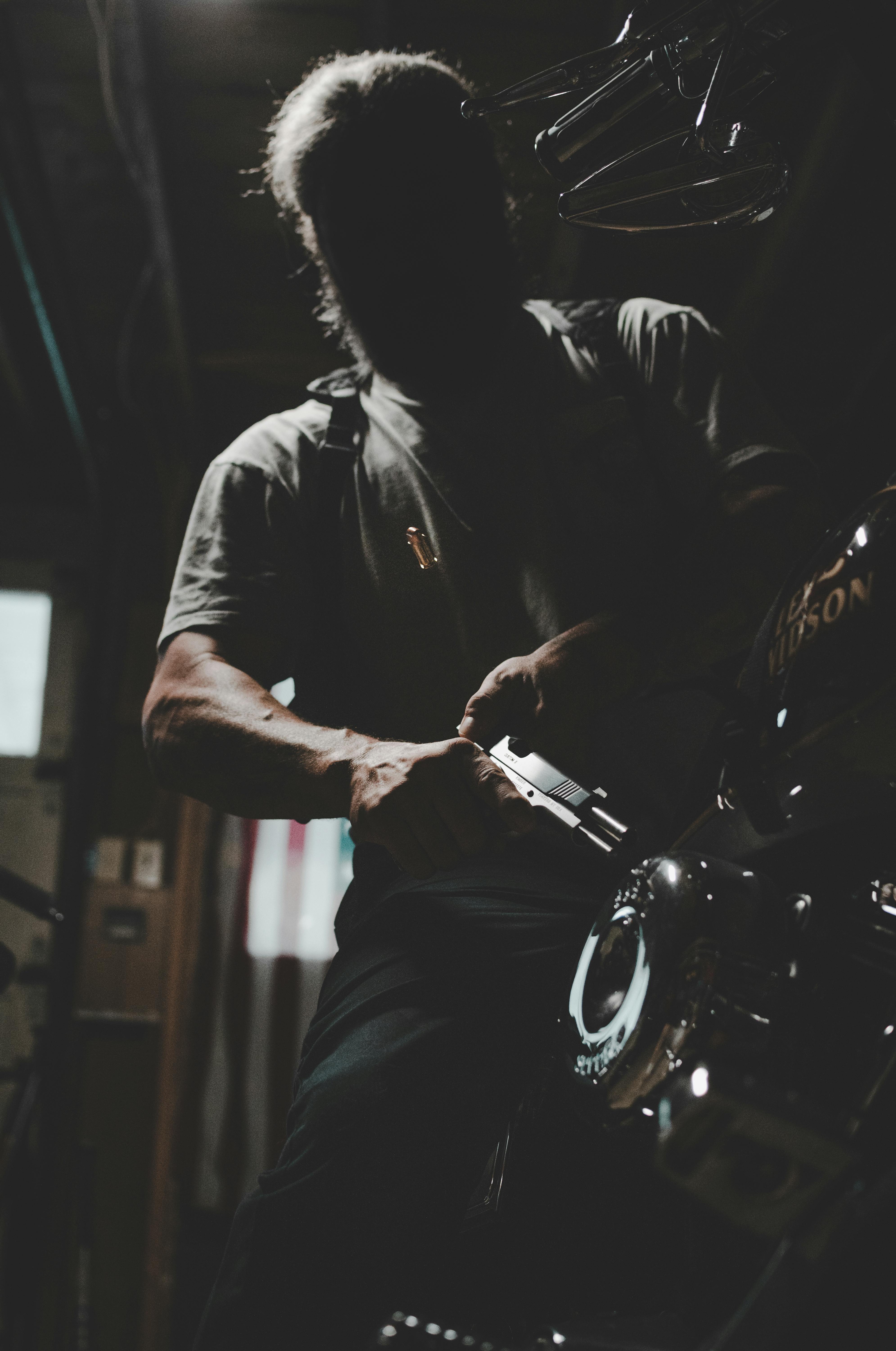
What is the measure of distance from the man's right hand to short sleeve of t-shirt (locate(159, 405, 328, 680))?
29 centimetres

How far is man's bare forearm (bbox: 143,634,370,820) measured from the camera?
0.68 meters

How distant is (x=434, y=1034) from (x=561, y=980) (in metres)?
0.10

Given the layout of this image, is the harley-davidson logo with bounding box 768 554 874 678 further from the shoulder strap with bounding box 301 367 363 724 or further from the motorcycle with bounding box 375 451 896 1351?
the shoulder strap with bounding box 301 367 363 724

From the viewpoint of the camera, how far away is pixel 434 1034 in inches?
23.7

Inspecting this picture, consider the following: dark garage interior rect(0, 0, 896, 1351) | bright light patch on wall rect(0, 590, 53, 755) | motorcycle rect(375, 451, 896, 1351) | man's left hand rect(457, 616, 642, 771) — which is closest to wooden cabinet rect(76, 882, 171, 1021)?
dark garage interior rect(0, 0, 896, 1351)

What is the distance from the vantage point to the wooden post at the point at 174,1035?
59.6 inches

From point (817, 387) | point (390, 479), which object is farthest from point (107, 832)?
point (817, 387)

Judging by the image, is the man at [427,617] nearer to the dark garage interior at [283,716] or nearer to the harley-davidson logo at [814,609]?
the dark garage interior at [283,716]

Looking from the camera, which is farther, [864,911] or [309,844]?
[309,844]

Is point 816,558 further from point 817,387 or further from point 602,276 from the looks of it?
point 602,276

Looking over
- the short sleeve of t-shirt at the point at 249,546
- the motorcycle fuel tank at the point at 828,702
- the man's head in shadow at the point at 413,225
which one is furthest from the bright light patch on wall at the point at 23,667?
the motorcycle fuel tank at the point at 828,702

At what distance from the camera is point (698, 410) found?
77 cm

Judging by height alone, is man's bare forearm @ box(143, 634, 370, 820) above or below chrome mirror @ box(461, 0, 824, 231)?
below

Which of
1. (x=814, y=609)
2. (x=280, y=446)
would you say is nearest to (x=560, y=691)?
(x=814, y=609)
